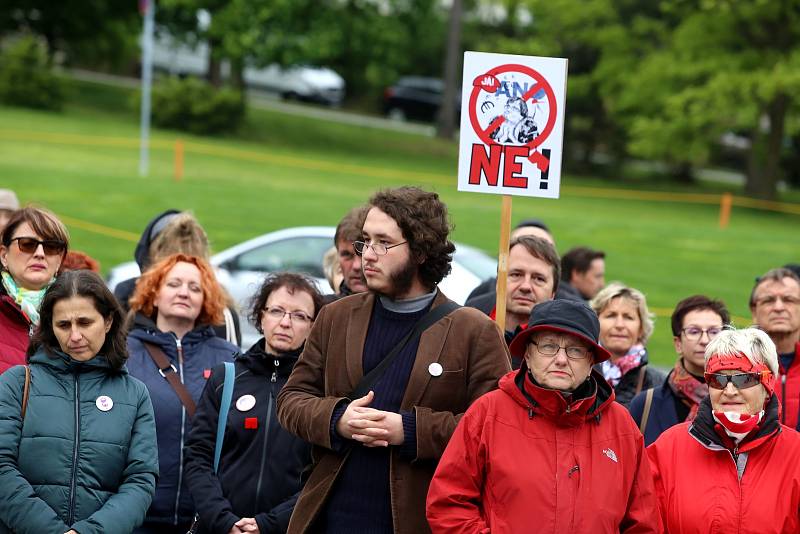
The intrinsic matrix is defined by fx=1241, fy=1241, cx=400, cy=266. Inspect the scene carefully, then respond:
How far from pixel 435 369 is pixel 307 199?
872 inches

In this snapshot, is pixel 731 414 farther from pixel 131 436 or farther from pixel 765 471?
pixel 131 436

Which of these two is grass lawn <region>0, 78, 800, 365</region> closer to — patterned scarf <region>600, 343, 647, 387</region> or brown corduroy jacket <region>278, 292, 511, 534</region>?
patterned scarf <region>600, 343, 647, 387</region>

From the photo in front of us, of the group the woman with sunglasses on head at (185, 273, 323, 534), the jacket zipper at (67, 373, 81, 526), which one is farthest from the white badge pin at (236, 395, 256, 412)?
the jacket zipper at (67, 373, 81, 526)

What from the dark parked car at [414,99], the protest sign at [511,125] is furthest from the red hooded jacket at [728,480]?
the dark parked car at [414,99]

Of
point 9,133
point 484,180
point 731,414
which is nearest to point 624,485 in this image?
point 731,414

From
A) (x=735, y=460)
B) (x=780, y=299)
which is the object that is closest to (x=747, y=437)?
(x=735, y=460)

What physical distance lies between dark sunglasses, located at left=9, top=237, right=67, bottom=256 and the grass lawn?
10.0 meters

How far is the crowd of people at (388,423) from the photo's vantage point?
455 centimetres

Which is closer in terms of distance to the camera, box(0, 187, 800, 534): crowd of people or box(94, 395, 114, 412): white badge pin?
box(0, 187, 800, 534): crowd of people

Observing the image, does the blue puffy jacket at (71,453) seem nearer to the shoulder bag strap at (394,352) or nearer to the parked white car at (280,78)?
the shoulder bag strap at (394,352)

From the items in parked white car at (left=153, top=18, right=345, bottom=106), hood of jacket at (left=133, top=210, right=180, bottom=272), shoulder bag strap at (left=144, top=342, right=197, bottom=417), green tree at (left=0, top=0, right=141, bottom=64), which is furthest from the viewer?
parked white car at (left=153, top=18, right=345, bottom=106)

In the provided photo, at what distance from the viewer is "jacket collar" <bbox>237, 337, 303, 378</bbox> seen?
19.3 feet

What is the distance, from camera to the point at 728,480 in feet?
16.1

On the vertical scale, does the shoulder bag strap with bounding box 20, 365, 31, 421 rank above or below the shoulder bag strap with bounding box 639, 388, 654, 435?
above
